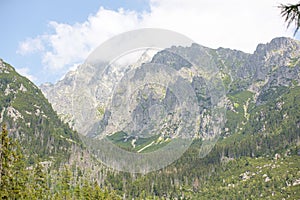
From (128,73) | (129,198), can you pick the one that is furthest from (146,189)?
(128,73)

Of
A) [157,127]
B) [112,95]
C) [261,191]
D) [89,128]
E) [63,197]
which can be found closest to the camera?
[89,128]

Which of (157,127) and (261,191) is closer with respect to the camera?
(157,127)

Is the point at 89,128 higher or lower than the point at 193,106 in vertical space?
lower

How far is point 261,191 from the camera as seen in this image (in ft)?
601

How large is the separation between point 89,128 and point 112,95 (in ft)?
9.32

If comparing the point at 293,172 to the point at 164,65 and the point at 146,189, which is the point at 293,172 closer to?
the point at 146,189

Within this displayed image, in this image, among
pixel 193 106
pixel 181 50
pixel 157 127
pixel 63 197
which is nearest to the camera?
pixel 181 50

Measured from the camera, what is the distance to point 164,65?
25.7m

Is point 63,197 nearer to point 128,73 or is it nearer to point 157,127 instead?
point 157,127

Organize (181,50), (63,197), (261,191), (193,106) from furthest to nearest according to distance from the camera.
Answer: (261,191) < (63,197) < (193,106) < (181,50)

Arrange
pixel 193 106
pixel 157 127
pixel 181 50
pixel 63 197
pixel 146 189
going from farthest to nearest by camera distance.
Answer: pixel 146 189, pixel 63 197, pixel 157 127, pixel 193 106, pixel 181 50

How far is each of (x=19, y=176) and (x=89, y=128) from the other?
45.6 metres

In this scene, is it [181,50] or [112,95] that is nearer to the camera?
[112,95]

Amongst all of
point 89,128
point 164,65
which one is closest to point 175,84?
point 164,65
